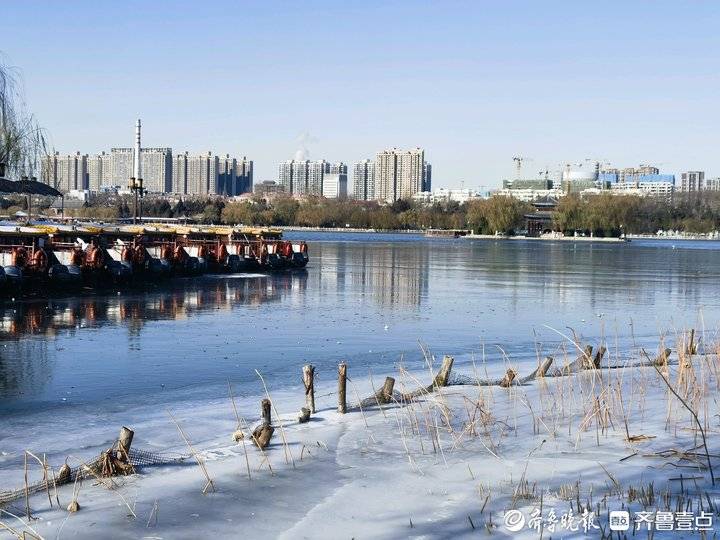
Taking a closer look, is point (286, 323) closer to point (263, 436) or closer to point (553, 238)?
point (263, 436)

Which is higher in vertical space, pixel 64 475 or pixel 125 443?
pixel 125 443

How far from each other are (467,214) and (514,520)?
454 feet

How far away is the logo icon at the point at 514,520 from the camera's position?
23.0 feet

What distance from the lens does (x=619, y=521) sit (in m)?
6.84

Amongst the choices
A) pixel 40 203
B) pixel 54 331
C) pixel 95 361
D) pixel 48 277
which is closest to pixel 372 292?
pixel 48 277

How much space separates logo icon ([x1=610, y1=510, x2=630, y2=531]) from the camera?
22.1 feet

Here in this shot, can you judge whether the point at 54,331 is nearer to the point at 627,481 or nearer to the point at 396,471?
the point at 396,471

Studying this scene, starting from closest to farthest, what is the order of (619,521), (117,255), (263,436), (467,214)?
(619,521) → (263,436) → (117,255) → (467,214)

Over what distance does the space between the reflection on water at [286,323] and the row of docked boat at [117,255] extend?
1613mm

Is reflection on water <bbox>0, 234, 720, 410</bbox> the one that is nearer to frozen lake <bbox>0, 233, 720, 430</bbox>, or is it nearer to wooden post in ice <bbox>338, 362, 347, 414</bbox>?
frozen lake <bbox>0, 233, 720, 430</bbox>

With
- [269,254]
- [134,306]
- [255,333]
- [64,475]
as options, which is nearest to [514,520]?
[64,475]

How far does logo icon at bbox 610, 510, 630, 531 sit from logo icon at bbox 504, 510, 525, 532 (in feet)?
2.09

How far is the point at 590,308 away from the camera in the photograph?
89.2ft

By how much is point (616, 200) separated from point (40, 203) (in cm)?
7742
